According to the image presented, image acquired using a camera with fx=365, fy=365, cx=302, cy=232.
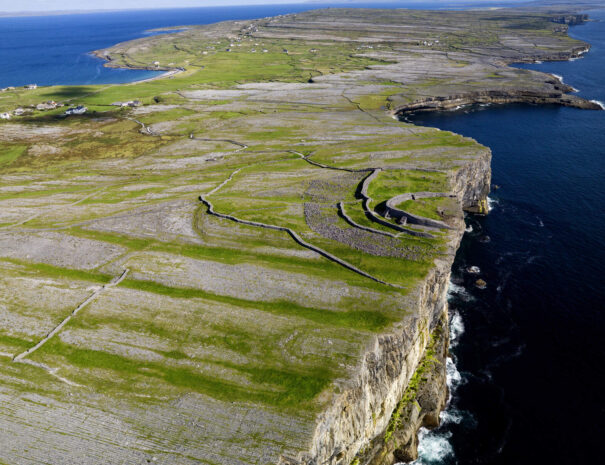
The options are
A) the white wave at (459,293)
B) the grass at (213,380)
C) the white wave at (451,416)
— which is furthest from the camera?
the white wave at (459,293)

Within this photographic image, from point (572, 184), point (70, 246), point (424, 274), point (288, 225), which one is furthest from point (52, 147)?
point (572, 184)

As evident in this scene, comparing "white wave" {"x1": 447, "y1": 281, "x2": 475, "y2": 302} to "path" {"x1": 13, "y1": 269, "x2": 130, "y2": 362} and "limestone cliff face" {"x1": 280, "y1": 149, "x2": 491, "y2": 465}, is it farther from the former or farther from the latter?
"path" {"x1": 13, "y1": 269, "x2": 130, "y2": 362}

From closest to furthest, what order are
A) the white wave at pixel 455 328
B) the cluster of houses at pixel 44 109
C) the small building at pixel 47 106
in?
the white wave at pixel 455 328 → the cluster of houses at pixel 44 109 → the small building at pixel 47 106

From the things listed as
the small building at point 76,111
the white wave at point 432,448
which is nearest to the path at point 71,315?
the white wave at point 432,448

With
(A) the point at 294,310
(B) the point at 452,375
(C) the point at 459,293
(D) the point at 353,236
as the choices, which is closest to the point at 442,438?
(B) the point at 452,375

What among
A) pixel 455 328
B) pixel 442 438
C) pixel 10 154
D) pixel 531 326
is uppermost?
pixel 10 154

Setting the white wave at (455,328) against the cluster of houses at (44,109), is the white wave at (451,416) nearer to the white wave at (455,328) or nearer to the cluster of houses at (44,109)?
the white wave at (455,328)

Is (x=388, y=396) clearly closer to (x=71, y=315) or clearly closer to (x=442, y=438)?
(x=442, y=438)
